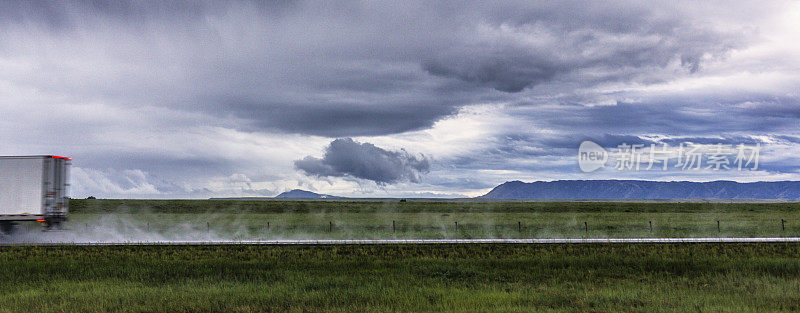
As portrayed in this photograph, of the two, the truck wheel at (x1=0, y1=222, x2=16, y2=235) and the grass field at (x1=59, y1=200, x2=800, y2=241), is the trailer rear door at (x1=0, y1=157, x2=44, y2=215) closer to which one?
the truck wheel at (x1=0, y1=222, x2=16, y2=235)

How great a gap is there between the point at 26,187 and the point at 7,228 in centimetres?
321

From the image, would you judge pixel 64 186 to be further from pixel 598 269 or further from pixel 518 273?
pixel 598 269

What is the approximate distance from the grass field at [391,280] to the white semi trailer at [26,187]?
1.91 m

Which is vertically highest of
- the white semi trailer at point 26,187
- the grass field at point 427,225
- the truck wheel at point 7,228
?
the white semi trailer at point 26,187

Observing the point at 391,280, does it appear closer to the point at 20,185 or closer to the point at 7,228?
the point at 20,185

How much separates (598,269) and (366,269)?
9340mm

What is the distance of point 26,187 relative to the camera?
30203 millimetres

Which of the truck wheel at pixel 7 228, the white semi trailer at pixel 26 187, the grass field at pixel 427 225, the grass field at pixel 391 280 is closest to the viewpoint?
the grass field at pixel 391 280

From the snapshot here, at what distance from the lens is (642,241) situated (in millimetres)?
35406

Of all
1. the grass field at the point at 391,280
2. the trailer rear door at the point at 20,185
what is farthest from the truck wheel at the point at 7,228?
the grass field at the point at 391,280

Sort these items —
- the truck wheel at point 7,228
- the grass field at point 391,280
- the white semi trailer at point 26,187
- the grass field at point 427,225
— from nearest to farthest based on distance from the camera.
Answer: the grass field at point 391,280 < the white semi trailer at point 26,187 < the truck wheel at point 7,228 < the grass field at point 427,225

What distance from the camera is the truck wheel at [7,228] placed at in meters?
31.2

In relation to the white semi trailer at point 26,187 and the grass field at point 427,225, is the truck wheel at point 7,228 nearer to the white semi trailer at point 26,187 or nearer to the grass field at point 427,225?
the white semi trailer at point 26,187

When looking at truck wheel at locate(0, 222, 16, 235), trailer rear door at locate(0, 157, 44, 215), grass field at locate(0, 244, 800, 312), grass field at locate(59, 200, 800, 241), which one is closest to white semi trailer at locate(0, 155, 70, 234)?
trailer rear door at locate(0, 157, 44, 215)
